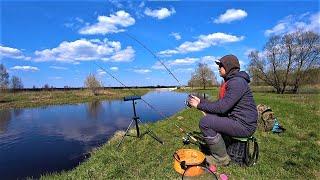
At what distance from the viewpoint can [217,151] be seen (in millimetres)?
5996

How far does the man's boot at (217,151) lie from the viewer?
5859 millimetres

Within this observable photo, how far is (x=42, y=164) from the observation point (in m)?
12.8

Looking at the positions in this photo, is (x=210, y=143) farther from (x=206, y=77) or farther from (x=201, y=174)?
(x=206, y=77)

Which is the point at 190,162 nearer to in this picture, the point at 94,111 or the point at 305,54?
the point at 94,111

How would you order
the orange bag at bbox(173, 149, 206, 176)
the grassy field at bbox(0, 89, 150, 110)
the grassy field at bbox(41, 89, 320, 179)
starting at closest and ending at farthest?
1. the orange bag at bbox(173, 149, 206, 176)
2. the grassy field at bbox(41, 89, 320, 179)
3. the grassy field at bbox(0, 89, 150, 110)

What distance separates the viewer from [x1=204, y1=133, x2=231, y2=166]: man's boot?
5859mm

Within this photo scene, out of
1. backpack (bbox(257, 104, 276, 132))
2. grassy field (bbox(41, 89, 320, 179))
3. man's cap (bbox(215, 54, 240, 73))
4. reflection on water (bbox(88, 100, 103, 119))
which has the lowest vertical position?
reflection on water (bbox(88, 100, 103, 119))

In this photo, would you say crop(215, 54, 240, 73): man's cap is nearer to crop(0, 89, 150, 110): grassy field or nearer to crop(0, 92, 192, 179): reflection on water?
crop(0, 92, 192, 179): reflection on water

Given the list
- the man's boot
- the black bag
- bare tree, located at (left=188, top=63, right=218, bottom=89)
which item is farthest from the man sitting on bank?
bare tree, located at (left=188, top=63, right=218, bottom=89)

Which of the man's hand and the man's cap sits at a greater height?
the man's cap

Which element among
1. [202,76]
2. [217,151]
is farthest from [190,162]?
[202,76]

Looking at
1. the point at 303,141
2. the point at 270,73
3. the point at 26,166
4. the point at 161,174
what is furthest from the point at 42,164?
the point at 270,73

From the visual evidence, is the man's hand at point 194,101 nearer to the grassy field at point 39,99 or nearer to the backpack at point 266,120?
the backpack at point 266,120

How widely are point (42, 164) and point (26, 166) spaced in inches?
24.0
